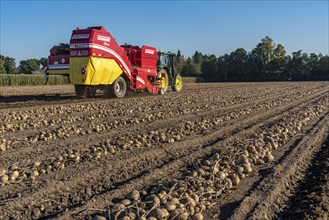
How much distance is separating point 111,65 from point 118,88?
1.63m

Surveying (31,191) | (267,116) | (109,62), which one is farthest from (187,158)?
(109,62)

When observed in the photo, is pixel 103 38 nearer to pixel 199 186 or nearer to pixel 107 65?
pixel 107 65

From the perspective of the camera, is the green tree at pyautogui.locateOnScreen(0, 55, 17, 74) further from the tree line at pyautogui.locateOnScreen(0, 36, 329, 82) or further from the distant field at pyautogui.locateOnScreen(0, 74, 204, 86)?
the distant field at pyautogui.locateOnScreen(0, 74, 204, 86)

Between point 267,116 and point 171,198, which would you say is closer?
point 171,198

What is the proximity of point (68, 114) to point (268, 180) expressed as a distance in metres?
7.36

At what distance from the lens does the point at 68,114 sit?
1096cm

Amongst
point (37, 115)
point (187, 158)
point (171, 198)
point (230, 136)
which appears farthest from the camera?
point (37, 115)

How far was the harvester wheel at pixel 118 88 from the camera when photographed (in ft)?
52.2

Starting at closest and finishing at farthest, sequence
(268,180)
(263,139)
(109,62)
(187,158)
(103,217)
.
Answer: (103,217) → (268,180) → (187,158) → (263,139) → (109,62)

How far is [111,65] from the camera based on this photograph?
14.9 metres

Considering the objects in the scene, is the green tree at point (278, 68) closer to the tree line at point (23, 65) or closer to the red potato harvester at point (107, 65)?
the tree line at point (23, 65)

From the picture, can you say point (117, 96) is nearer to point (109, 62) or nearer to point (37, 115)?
point (109, 62)

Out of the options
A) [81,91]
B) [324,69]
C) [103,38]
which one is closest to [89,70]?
[103,38]

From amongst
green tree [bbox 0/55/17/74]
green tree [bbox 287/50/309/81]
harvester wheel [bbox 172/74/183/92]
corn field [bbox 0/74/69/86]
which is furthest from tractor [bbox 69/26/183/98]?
green tree [bbox 0/55/17/74]
